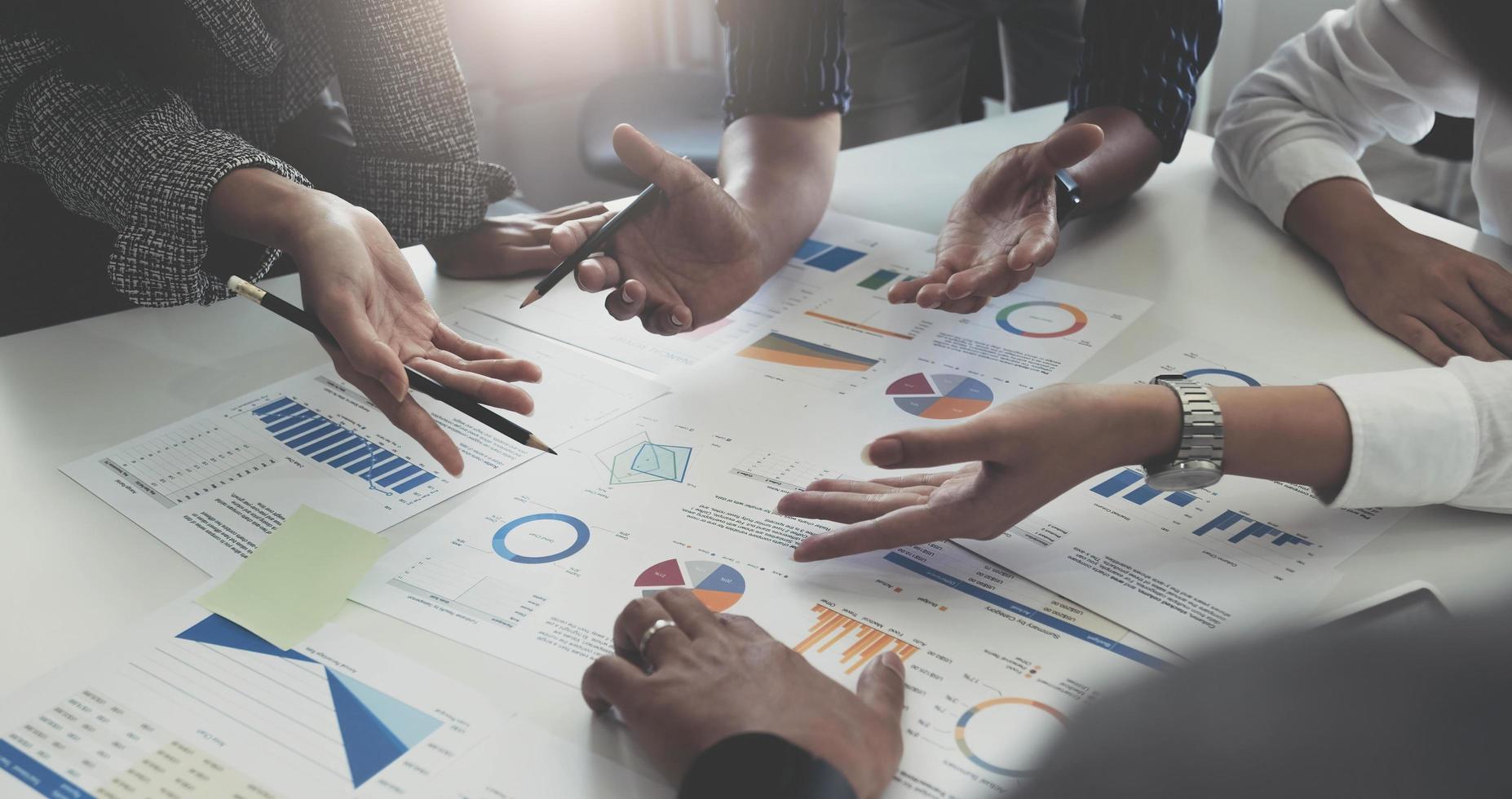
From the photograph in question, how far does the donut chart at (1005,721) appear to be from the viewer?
53 centimetres

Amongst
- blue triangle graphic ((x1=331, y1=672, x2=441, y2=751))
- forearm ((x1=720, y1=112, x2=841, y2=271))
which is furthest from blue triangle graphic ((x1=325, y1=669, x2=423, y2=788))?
forearm ((x1=720, y1=112, x2=841, y2=271))

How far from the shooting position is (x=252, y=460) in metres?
0.83

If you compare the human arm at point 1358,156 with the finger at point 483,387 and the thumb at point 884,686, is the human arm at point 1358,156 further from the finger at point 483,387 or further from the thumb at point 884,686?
the finger at point 483,387

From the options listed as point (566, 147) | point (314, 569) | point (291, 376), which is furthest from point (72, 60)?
point (566, 147)

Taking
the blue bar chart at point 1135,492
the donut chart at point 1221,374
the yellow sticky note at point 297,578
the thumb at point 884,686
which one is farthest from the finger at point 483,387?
the donut chart at point 1221,374

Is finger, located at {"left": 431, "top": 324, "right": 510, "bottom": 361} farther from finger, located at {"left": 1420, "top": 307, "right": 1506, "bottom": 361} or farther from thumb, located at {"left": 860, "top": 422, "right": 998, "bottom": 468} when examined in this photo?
finger, located at {"left": 1420, "top": 307, "right": 1506, "bottom": 361}

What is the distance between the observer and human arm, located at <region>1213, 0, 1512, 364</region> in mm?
916

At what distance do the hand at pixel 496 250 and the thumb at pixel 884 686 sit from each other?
68cm

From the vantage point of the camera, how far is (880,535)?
67 centimetres

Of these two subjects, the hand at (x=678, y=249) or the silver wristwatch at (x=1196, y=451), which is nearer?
the silver wristwatch at (x=1196, y=451)

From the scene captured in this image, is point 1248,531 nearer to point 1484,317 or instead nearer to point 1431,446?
point 1431,446

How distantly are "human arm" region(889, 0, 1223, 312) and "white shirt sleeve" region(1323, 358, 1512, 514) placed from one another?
0.34m

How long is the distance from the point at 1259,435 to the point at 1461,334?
1.12 ft

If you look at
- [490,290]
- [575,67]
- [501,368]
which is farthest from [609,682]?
[575,67]
